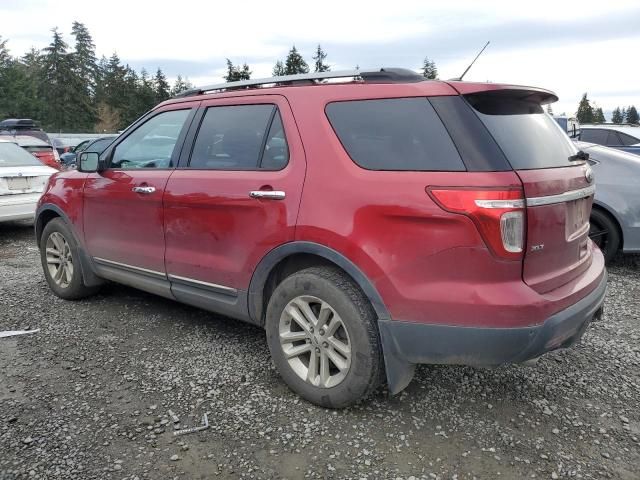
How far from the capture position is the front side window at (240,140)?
10.3 feet

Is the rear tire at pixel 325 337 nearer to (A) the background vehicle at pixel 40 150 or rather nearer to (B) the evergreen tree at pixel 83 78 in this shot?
(A) the background vehicle at pixel 40 150

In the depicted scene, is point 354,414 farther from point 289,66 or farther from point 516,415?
point 289,66

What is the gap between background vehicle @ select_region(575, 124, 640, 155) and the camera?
33.9ft

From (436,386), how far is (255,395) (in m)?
1.11

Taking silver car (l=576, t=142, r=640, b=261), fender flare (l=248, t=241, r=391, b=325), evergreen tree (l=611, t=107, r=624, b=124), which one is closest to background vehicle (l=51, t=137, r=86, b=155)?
silver car (l=576, t=142, r=640, b=261)

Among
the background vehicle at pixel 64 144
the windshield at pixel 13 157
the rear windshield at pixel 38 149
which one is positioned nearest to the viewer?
the windshield at pixel 13 157

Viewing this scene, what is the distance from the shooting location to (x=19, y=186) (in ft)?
25.8

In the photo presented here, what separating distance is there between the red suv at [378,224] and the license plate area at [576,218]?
0.6 inches

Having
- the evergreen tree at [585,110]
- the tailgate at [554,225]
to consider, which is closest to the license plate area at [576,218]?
the tailgate at [554,225]

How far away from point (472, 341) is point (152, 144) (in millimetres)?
2837

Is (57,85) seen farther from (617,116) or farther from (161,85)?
(617,116)

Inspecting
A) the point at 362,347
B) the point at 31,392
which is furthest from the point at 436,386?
the point at 31,392

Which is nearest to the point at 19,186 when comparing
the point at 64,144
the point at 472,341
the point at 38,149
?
the point at 38,149

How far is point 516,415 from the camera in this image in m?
2.88
